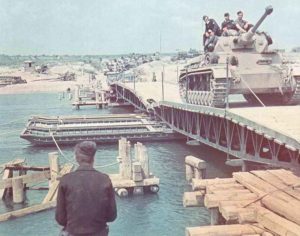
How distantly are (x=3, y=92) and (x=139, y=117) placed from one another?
86.0 meters

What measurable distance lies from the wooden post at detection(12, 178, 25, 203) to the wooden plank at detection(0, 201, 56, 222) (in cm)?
135

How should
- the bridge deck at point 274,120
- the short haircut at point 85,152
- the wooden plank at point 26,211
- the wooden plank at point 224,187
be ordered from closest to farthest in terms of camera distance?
1. the short haircut at point 85,152
2. the wooden plank at point 224,187
3. the bridge deck at point 274,120
4. the wooden plank at point 26,211

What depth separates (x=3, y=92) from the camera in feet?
411

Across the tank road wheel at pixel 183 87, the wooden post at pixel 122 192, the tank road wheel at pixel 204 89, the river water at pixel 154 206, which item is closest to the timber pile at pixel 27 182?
the river water at pixel 154 206

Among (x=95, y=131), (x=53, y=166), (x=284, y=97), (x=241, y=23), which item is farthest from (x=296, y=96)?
(x=95, y=131)

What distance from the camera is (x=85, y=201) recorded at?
681 centimetres

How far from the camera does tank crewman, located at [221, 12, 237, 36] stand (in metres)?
31.9

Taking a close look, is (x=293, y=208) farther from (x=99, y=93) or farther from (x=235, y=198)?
(x=99, y=93)

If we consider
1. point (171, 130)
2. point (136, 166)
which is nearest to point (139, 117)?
point (171, 130)

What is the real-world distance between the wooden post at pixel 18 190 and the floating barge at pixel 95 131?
15.5 metres

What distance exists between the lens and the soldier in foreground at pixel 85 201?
6.82 m

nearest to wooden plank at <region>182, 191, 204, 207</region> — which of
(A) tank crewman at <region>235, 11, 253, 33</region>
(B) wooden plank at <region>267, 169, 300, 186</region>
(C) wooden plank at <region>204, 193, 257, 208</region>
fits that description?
(C) wooden plank at <region>204, 193, 257, 208</region>

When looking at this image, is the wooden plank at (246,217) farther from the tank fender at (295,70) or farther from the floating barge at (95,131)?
the floating barge at (95,131)

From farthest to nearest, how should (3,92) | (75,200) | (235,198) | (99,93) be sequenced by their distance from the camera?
(3,92)
(99,93)
(235,198)
(75,200)
